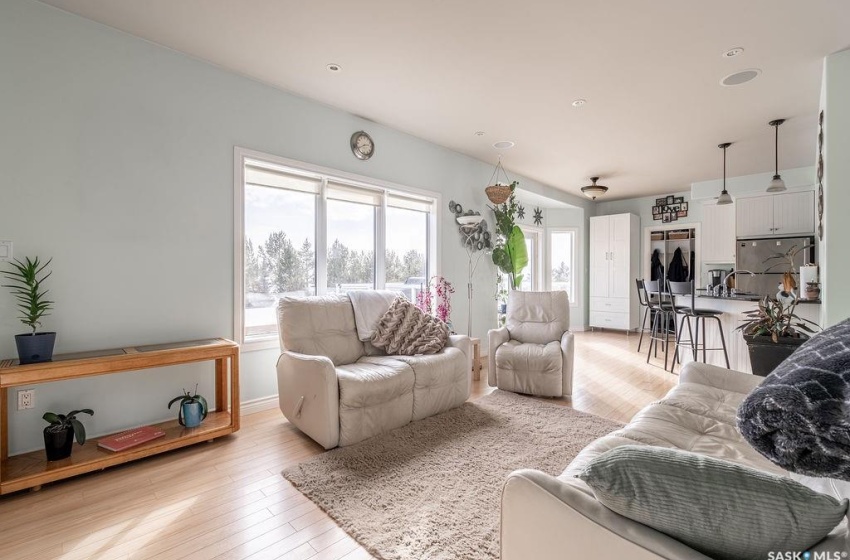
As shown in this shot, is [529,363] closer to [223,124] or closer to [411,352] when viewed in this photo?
[411,352]

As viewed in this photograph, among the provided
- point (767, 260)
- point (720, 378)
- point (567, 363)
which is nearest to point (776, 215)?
point (767, 260)

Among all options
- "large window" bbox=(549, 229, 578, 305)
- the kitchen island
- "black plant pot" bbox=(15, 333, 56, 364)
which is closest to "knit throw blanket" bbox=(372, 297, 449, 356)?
"black plant pot" bbox=(15, 333, 56, 364)

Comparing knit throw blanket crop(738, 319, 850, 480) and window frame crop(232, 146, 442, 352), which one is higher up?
window frame crop(232, 146, 442, 352)

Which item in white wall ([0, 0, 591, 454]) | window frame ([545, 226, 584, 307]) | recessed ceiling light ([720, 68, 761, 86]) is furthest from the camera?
window frame ([545, 226, 584, 307])

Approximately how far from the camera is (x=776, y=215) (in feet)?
17.6

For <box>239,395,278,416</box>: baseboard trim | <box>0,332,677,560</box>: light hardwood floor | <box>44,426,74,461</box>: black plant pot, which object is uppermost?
<box>44,426,74,461</box>: black plant pot

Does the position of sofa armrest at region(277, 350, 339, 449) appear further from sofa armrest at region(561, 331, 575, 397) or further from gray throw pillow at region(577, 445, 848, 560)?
sofa armrest at region(561, 331, 575, 397)

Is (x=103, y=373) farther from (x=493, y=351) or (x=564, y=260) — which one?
(x=564, y=260)

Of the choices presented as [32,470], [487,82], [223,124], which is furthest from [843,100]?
[32,470]

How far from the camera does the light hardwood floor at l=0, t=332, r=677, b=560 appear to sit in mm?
1595

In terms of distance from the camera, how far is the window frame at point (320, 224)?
9.82ft

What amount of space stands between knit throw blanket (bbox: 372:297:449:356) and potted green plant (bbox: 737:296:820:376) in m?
2.24

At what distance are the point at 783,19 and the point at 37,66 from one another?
4310 millimetres

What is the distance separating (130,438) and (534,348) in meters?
3.05
